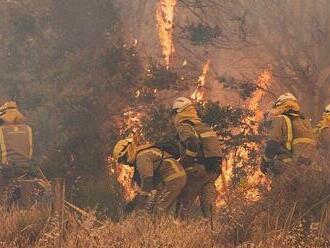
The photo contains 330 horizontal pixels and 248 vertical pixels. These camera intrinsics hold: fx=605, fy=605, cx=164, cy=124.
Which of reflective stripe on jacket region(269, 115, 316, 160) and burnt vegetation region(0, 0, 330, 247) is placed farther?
burnt vegetation region(0, 0, 330, 247)

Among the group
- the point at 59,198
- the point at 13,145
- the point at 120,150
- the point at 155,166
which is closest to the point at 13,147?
the point at 13,145

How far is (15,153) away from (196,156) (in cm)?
299

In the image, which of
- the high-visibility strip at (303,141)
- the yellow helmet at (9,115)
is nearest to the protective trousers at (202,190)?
the high-visibility strip at (303,141)

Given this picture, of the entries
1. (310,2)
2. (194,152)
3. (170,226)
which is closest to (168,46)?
(310,2)

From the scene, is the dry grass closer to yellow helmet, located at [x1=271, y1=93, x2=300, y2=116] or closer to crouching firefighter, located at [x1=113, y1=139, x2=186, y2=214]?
crouching firefighter, located at [x1=113, y1=139, x2=186, y2=214]

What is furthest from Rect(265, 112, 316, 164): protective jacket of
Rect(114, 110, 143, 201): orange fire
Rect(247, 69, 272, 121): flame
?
Rect(247, 69, 272, 121): flame

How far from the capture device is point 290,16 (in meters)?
15.6

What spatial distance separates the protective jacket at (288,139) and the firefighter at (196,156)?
0.74m

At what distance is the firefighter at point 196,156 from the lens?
7879 millimetres

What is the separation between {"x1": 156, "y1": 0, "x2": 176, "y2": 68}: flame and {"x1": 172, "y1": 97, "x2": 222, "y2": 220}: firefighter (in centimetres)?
734

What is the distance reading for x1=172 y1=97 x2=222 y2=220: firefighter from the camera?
788cm

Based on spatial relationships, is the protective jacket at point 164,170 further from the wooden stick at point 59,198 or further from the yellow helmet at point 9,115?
the yellow helmet at point 9,115

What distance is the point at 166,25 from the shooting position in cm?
1584

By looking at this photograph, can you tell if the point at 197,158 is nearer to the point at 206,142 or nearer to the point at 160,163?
the point at 206,142
